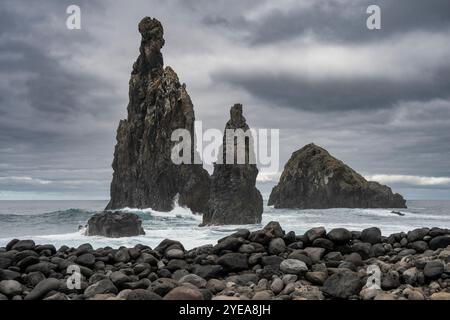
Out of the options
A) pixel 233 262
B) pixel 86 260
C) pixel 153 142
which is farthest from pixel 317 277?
pixel 153 142

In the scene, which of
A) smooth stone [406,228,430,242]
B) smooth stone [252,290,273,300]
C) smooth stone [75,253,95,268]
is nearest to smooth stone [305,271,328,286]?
smooth stone [252,290,273,300]

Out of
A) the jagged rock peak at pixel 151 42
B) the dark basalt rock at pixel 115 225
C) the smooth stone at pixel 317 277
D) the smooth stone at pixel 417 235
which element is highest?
the jagged rock peak at pixel 151 42

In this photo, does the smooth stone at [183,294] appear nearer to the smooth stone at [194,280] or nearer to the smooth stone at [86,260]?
the smooth stone at [194,280]

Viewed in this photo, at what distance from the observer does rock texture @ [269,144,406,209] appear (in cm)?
11869

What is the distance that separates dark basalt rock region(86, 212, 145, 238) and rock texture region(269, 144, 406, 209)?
284ft

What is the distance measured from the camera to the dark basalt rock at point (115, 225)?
34875 mm

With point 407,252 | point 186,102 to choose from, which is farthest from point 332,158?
point 407,252

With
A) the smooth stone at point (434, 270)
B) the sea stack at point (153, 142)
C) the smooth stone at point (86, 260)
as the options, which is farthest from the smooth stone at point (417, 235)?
the sea stack at point (153, 142)

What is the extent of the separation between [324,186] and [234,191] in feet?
225

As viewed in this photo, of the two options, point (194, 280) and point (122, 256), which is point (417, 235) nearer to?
point (194, 280)

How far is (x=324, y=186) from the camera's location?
119 m

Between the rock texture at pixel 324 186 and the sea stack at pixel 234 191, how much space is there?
6428 cm
